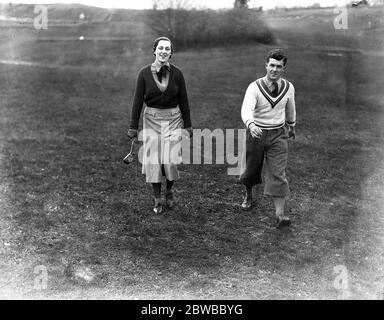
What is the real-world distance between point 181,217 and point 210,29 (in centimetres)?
2513

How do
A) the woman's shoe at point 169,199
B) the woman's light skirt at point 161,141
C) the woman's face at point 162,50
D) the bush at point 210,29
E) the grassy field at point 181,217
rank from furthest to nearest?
the bush at point 210,29 → the woman's shoe at point 169,199 → the woman's light skirt at point 161,141 → the woman's face at point 162,50 → the grassy field at point 181,217

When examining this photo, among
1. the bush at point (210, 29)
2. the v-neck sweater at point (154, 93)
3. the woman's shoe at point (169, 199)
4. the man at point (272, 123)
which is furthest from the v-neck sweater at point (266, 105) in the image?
the bush at point (210, 29)

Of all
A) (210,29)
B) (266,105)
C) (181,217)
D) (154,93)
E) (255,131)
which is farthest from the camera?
(210,29)

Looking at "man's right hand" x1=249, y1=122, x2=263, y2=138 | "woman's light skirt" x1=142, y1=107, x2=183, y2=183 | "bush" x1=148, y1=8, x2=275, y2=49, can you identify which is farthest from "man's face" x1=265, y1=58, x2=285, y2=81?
"bush" x1=148, y1=8, x2=275, y2=49

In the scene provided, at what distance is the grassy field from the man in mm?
530

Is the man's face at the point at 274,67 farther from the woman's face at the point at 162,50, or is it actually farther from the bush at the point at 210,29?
the bush at the point at 210,29

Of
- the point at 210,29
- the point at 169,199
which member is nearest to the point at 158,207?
the point at 169,199

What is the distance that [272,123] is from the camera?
5.60 metres

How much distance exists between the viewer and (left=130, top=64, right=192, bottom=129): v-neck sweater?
5699 mm

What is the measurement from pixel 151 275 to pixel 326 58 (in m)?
21.5

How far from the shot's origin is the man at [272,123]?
5453 millimetres

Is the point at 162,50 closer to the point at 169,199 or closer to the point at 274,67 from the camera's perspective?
the point at 274,67

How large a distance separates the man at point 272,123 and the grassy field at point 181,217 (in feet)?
1.74
